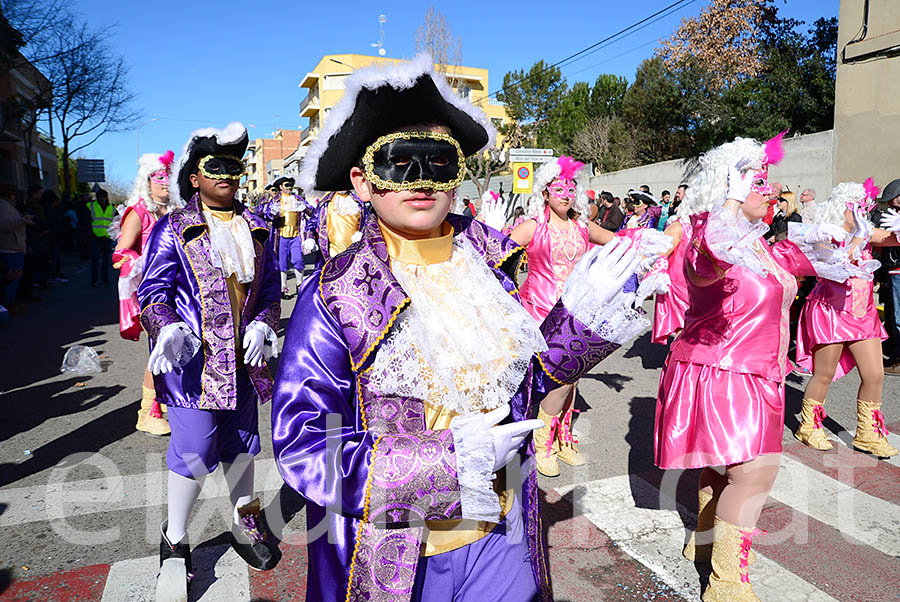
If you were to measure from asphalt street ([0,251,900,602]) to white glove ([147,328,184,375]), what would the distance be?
3.78ft

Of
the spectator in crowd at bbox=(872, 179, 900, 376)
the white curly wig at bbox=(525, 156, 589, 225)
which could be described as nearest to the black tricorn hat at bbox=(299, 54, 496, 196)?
the white curly wig at bbox=(525, 156, 589, 225)

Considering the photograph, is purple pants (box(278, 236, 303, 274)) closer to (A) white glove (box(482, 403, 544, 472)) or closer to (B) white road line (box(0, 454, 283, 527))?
(B) white road line (box(0, 454, 283, 527))

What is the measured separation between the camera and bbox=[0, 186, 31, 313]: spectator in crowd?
9.41 metres

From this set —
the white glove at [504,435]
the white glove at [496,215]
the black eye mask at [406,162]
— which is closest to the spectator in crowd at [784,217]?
the white glove at [496,215]

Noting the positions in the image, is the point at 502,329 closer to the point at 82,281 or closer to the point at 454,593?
the point at 454,593

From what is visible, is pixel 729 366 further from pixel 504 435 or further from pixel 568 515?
pixel 504 435

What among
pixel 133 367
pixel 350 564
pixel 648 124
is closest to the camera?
pixel 350 564

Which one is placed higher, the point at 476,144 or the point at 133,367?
the point at 476,144

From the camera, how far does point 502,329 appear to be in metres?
1.81

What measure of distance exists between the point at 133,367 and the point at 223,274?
520cm

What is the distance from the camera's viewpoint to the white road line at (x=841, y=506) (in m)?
3.62

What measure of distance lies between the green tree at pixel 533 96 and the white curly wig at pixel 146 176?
38.3 metres

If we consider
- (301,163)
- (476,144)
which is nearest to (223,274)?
(301,163)

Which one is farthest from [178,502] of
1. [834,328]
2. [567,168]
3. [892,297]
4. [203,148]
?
[892,297]
